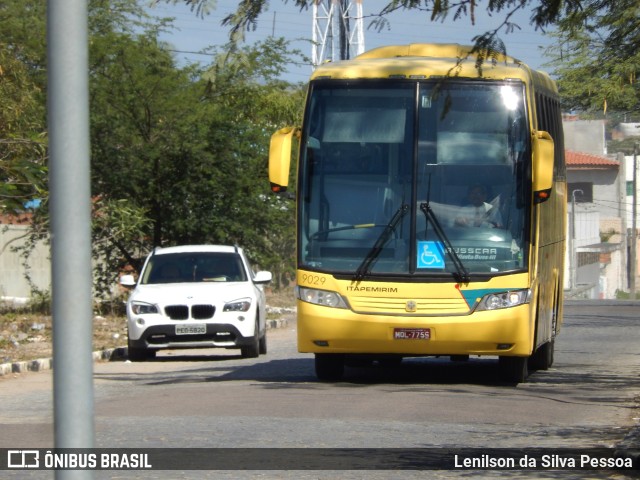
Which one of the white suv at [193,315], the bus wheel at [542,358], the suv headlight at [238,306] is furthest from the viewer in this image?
the suv headlight at [238,306]

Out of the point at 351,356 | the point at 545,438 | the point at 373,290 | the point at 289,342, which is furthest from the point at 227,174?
the point at 545,438

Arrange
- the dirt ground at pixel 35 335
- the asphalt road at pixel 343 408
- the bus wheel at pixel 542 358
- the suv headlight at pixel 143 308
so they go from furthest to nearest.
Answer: the dirt ground at pixel 35 335, the suv headlight at pixel 143 308, the bus wheel at pixel 542 358, the asphalt road at pixel 343 408

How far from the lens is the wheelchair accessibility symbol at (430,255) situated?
1334 cm

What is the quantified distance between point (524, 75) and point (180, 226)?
535 inches

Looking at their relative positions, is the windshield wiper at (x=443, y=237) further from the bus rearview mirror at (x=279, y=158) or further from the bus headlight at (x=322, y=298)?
the bus rearview mirror at (x=279, y=158)

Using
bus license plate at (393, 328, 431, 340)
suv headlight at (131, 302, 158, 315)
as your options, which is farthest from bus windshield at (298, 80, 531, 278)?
suv headlight at (131, 302, 158, 315)

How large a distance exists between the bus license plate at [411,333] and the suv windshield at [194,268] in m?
6.01

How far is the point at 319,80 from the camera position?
13781 mm

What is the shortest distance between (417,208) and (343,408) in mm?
2992

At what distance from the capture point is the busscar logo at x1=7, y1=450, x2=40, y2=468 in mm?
8195

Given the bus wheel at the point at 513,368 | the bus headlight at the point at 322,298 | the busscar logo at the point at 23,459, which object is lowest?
the bus wheel at the point at 513,368

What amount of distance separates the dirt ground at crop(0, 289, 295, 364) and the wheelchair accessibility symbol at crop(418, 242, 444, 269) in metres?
6.71

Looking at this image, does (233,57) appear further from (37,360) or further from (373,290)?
(37,360)

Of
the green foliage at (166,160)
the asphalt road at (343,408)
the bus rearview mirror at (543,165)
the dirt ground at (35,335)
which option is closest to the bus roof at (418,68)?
the bus rearview mirror at (543,165)
